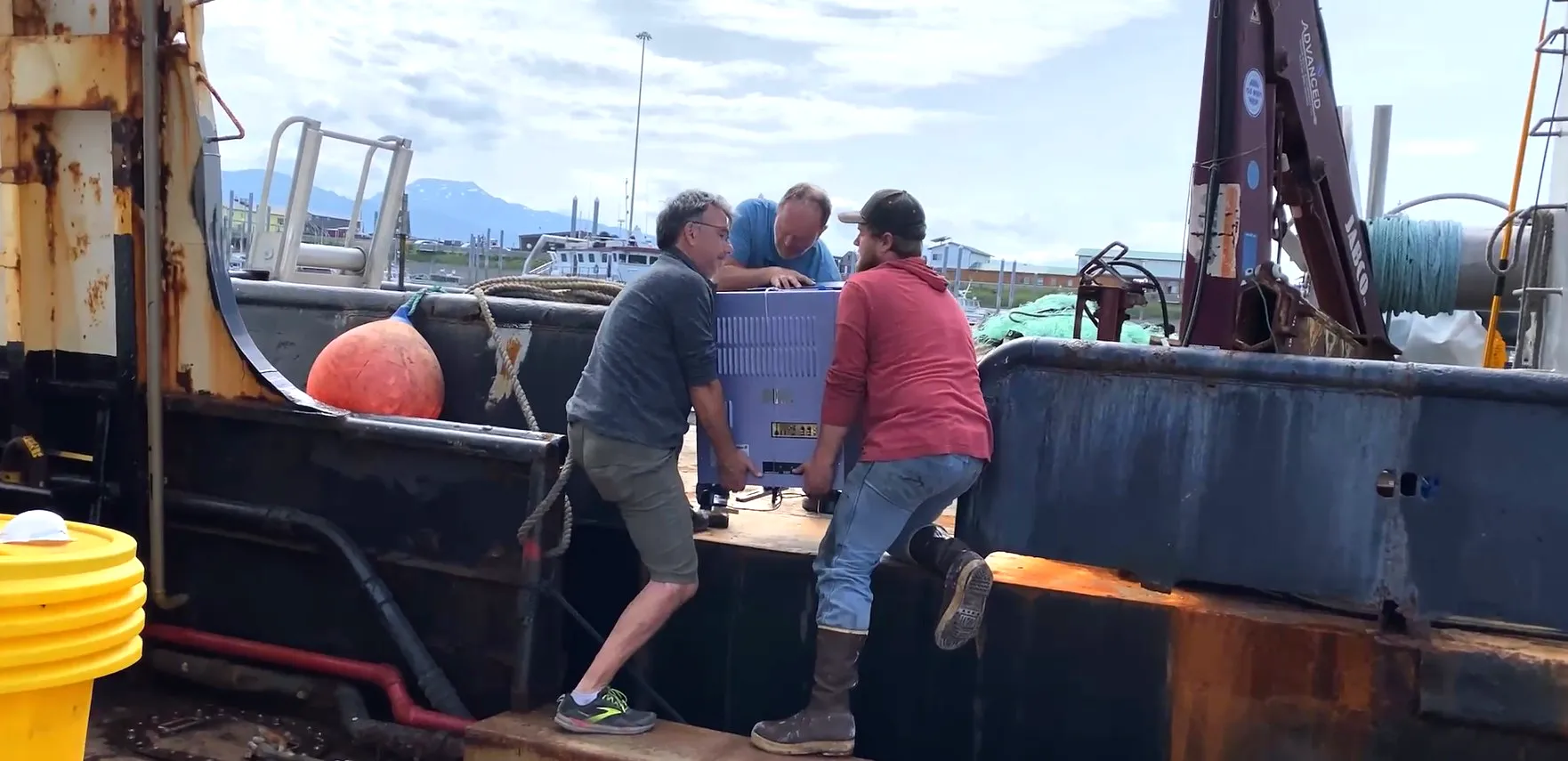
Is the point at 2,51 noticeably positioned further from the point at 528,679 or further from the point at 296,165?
the point at 296,165

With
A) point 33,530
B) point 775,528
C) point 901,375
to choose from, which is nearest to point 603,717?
point 775,528

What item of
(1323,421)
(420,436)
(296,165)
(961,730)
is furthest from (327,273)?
(1323,421)

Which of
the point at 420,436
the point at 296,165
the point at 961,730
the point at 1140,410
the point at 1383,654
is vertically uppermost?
the point at 296,165

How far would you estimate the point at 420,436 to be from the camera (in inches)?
163

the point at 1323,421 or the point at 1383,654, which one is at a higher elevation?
the point at 1323,421

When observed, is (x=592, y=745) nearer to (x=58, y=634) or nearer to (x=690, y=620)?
(x=690, y=620)

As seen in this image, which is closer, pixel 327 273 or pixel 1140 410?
pixel 1140 410

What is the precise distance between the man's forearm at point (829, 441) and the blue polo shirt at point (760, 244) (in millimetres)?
1194

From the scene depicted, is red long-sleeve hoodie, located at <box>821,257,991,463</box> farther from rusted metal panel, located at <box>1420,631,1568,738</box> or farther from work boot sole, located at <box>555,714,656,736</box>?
rusted metal panel, located at <box>1420,631,1568,738</box>

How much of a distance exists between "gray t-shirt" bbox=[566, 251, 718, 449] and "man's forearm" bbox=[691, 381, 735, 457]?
0.09 ft

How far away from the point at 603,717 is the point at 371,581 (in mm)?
1008

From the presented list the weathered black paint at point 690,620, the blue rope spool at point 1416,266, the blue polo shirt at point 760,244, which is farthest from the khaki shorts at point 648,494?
the blue rope spool at point 1416,266

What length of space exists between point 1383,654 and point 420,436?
10.0 ft

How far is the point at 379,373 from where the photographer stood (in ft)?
15.4
